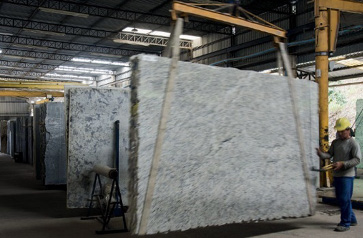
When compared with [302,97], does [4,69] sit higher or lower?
higher

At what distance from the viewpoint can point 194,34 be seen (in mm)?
19266

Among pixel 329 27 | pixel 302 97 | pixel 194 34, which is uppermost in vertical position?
pixel 194 34

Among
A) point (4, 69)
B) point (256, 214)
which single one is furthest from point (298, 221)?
point (4, 69)

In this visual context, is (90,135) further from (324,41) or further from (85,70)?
(85,70)

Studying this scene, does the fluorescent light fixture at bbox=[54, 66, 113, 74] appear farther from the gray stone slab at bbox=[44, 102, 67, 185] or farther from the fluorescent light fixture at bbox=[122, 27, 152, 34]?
the gray stone slab at bbox=[44, 102, 67, 185]

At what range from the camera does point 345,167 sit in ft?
15.2

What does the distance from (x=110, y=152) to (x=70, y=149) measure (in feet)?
2.09

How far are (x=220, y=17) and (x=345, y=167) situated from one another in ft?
8.06

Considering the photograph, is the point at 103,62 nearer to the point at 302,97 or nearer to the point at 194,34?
the point at 194,34

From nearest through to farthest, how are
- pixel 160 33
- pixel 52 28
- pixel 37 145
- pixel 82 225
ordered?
pixel 82 225 < pixel 37 145 < pixel 52 28 < pixel 160 33

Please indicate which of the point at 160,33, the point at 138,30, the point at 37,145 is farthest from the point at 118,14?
the point at 37,145

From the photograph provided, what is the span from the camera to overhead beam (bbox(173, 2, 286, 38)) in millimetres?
3352

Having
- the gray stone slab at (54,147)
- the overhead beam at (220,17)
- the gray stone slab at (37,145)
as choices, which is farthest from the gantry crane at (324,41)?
the gray stone slab at (37,145)

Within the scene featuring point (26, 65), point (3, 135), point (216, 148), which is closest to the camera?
point (216, 148)
